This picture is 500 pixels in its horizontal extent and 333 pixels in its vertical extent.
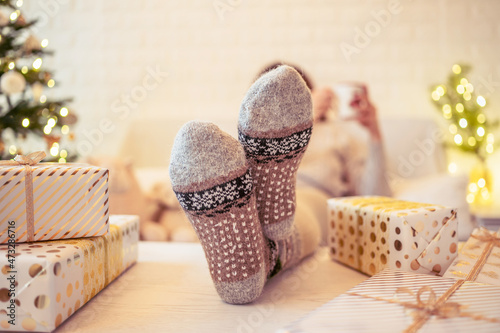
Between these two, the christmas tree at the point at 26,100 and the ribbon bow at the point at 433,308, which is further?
the christmas tree at the point at 26,100

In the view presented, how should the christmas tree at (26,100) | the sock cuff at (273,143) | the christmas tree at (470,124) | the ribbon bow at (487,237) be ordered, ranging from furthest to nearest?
the christmas tree at (470,124) < the christmas tree at (26,100) < the ribbon bow at (487,237) < the sock cuff at (273,143)

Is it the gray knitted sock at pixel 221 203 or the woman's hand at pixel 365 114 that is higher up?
the woman's hand at pixel 365 114

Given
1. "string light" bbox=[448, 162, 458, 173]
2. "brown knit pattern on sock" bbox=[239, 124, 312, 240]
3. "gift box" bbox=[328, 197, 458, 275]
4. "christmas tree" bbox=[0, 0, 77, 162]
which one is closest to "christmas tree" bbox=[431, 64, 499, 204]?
"string light" bbox=[448, 162, 458, 173]

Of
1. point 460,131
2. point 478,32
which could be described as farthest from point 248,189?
point 478,32

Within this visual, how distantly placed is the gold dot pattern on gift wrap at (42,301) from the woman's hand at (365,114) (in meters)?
1.16

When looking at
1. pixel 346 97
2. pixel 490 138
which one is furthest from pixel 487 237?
pixel 490 138

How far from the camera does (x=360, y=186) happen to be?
151cm

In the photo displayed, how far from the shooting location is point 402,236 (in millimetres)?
683

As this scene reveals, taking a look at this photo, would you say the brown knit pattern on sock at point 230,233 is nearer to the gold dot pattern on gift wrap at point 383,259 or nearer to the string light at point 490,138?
the gold dot pattern on gift wrap at point 383,259

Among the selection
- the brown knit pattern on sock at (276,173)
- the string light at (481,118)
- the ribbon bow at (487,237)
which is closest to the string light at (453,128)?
the string light at (481,118)

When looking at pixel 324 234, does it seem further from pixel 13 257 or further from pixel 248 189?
pixel 13 257

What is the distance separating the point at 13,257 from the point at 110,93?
171 centimetres

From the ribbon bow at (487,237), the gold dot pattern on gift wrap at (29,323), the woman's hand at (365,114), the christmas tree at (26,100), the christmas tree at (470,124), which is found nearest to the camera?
the gold dot pattern on gift wrap at (29,323)

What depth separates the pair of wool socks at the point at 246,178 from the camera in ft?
1.92
